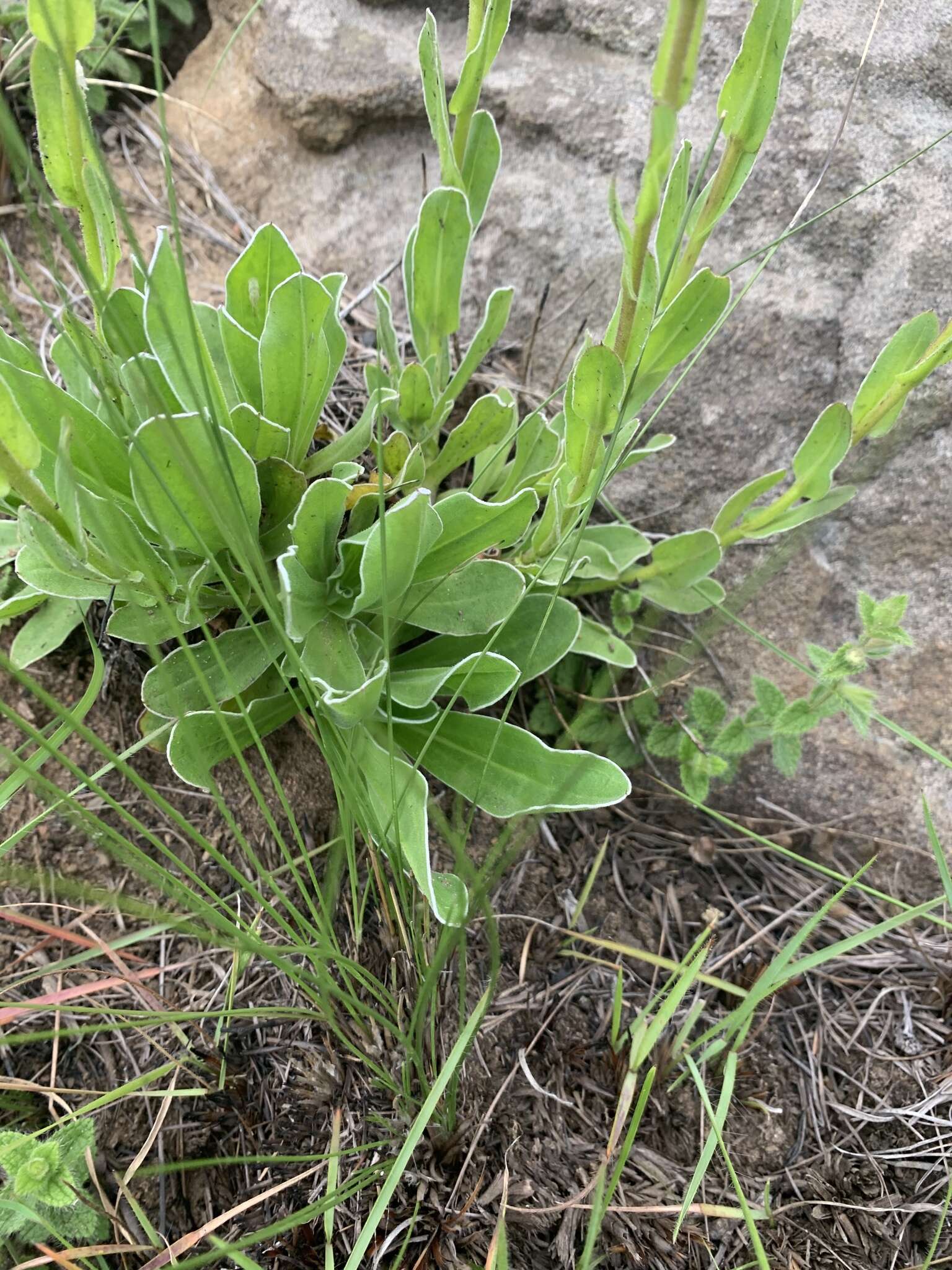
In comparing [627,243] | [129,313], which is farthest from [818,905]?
[129,313]

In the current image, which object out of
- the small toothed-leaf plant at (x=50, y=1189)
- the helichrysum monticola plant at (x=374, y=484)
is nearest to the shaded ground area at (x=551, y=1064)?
the small toothed-leaf plant at (x=50, y=1189)

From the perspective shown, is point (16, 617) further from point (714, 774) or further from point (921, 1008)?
point (921, 1008)

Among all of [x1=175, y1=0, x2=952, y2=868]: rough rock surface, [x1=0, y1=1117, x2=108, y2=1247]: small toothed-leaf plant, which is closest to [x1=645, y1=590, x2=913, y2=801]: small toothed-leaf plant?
[x1=175, y1=0, x2=952, y2=868]: rough rock surface

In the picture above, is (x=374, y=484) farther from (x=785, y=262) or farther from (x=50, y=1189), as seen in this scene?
(x=50, y=1189)

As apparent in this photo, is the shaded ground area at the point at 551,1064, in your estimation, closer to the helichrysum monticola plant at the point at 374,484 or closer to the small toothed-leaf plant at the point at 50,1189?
the small toothed-leaf plant at the point at 50,1189

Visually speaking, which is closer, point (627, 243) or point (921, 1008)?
point (627, 243)
